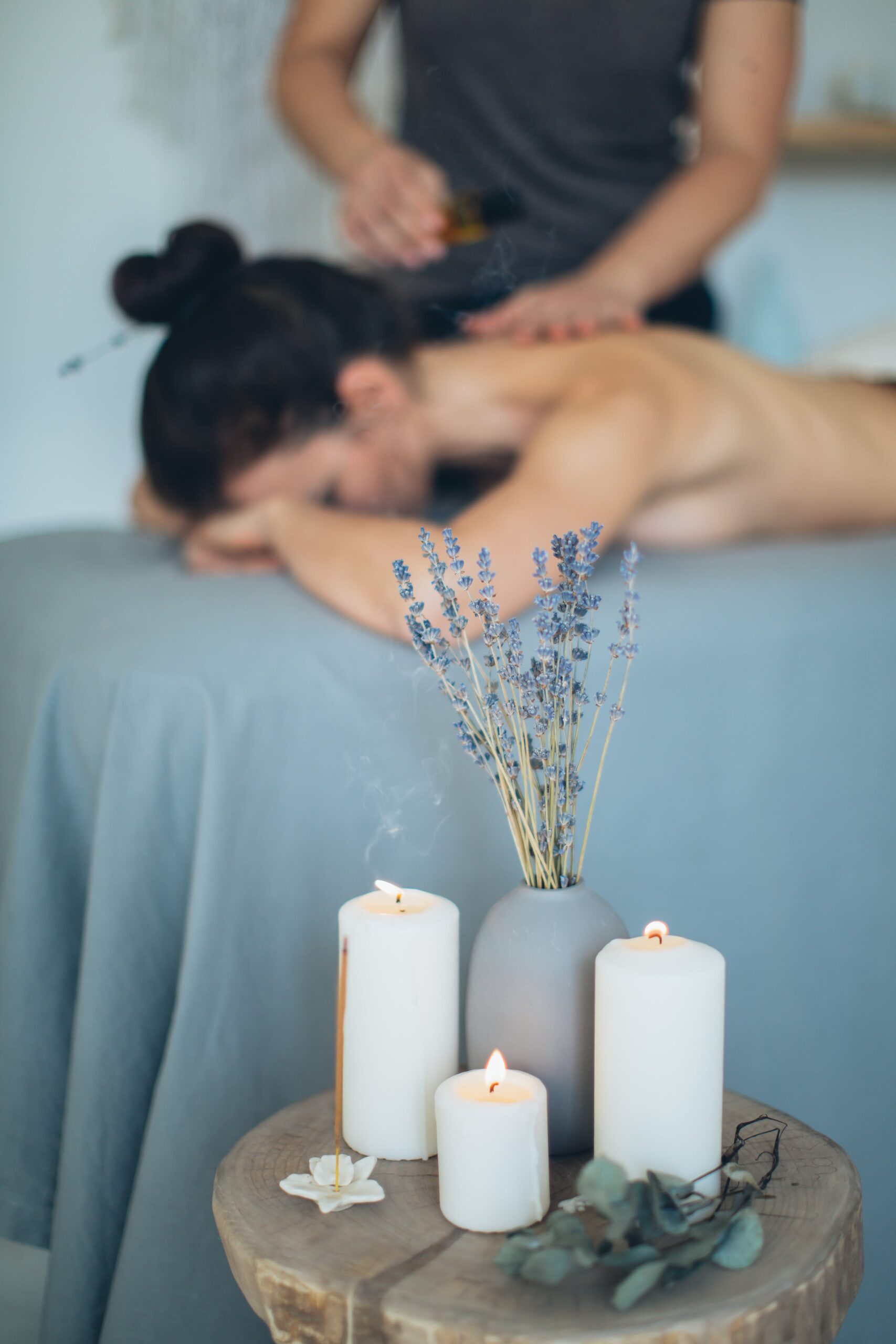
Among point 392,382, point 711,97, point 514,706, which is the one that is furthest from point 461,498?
point 514,706

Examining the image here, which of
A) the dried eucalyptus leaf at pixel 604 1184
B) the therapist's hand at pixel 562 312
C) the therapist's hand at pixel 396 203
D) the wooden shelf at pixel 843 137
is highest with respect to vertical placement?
the wooden shelf at pixel 843 137

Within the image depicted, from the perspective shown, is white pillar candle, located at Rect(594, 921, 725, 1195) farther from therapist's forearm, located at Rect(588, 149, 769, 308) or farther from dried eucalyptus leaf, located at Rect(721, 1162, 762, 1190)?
therapist's forearm, located at Rect(588, 149, 769, 308)

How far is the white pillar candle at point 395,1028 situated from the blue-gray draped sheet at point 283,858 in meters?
0.20

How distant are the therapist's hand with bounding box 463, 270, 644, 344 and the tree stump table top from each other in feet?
2.83

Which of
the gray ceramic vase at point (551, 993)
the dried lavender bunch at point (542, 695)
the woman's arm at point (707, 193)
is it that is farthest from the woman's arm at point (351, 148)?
the gray ceramic vase at point (551, 993)

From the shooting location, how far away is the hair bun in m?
1.04

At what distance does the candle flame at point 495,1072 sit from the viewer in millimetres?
523

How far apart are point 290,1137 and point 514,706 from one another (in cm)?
25

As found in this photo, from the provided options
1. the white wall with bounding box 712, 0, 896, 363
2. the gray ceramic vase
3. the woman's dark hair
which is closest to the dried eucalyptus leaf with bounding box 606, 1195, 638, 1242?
the gray ceramic vase

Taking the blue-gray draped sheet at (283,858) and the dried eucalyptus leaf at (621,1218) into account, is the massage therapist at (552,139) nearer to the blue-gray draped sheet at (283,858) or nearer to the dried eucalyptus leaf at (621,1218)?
the blue-gray draped sheet at (283,858)

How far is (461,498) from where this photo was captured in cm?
122

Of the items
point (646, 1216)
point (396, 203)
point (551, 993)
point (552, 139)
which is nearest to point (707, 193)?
point (552, 139)

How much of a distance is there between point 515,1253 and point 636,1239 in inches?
2.1

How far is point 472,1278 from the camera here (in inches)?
18.4
